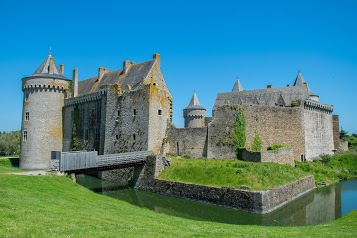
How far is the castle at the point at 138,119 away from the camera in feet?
96.9

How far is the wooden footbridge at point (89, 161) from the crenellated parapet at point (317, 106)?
61.8 ft

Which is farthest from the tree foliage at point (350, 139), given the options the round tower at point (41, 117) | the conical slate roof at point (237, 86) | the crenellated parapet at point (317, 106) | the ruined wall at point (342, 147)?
the round tower at point (41, 117)

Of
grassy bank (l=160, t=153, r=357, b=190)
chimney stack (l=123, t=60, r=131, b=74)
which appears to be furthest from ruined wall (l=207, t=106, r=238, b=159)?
chimney stack (l=123, t=60, r=131, b=74)

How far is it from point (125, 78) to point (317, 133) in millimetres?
22215

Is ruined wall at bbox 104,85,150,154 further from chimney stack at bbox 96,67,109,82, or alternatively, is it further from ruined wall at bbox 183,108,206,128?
ruined wall at bbox 183,108,206,128

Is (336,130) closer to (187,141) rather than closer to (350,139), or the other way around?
(350,139)

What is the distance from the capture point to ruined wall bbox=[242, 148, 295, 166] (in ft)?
87.1

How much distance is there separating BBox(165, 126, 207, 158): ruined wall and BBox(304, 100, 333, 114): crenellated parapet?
13.2 meters

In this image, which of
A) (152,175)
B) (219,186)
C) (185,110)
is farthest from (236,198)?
(185,110)

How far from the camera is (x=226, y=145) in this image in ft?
95.2

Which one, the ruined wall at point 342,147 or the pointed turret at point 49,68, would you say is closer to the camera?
the pointed turret at point 49,68

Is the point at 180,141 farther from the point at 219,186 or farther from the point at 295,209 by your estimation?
the point at 295,209

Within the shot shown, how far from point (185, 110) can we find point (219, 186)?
91.0 ft

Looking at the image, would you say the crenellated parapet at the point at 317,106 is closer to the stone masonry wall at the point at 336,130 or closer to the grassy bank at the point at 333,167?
the stone masonry wall at the point at 336,130
